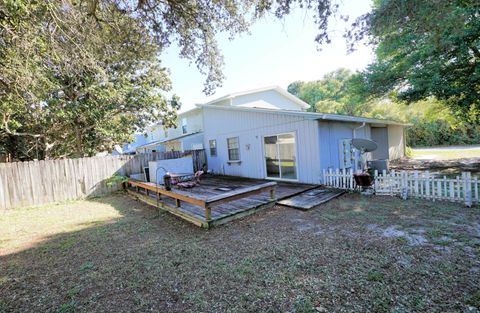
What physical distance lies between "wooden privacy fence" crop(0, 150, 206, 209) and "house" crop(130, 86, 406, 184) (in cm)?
475

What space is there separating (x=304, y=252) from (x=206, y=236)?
6.55 ft

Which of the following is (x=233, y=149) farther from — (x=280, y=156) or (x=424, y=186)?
(x=424, y=186)

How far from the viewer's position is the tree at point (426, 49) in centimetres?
462

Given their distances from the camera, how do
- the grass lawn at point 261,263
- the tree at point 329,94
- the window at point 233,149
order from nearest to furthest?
Answer: the grass lawn at point 261,263 < the window at point 233,149 < the tree at point 329,94

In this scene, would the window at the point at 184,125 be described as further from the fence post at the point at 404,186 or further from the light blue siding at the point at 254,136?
the fence post at the point at 404,186

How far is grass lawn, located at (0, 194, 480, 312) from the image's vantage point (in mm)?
2646

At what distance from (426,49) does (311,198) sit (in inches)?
350

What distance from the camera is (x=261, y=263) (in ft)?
11.5

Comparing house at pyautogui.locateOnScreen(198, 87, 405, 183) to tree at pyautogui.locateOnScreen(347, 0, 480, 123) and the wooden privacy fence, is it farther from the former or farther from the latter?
the wooden privacy fence

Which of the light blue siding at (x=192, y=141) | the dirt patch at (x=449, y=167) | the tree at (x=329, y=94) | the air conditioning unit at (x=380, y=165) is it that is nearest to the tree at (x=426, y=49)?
the dirt patch at (x=449, y=167)

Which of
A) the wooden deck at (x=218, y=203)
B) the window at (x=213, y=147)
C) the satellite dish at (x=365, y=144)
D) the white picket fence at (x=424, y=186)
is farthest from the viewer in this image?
the window at (x=213, y=147)

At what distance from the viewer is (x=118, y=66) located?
11.7 metres

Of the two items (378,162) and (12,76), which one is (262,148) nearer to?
(378,162)

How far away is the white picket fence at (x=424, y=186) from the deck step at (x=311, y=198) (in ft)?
2.44
